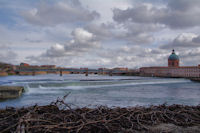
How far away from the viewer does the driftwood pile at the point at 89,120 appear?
3.58 meters

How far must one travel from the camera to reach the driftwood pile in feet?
11.7

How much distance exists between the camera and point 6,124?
3.79 metres

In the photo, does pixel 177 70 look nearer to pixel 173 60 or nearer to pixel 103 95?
pixel 173 60

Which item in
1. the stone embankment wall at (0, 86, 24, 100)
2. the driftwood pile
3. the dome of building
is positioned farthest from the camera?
the dome of building

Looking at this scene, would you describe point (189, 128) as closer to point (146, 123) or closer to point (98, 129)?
point (146, 123)

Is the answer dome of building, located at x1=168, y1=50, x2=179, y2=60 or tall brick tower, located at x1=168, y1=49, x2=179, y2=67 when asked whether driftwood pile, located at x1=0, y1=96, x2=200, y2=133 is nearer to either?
dome of building, located at x1=168, y1=50, x2=179, y2=60

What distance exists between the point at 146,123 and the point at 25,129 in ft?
8.59

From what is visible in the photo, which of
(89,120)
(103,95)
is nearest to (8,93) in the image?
(103,95)

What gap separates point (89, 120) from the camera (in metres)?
4.15

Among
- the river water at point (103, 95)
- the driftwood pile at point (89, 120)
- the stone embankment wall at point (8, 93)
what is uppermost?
the driftwood pile at point (89, 120)

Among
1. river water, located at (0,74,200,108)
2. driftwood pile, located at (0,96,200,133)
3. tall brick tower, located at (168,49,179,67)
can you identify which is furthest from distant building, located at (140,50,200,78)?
driftwood pile, located at (0,96,200,133)

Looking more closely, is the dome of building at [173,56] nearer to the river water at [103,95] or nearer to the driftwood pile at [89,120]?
the river water at [103,95]

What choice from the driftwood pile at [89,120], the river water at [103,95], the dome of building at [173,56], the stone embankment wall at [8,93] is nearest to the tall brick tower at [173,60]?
the dome of building at [173,56]

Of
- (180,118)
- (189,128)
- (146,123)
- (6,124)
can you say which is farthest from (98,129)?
(180,118)
